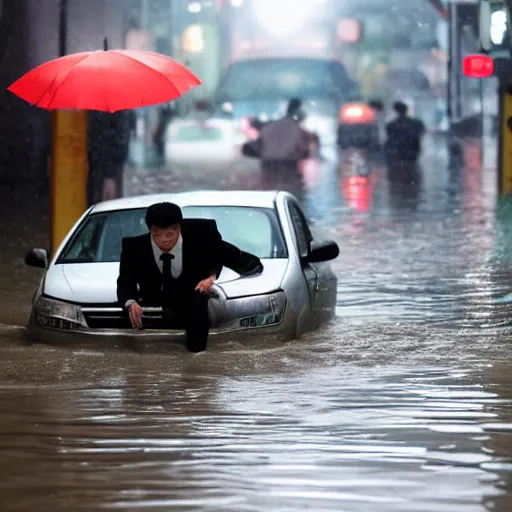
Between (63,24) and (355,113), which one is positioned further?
(355,113)

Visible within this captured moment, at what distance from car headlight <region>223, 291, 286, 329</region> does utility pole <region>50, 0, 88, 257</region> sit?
Answer: 4531 millimetres

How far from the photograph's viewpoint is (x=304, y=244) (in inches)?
460

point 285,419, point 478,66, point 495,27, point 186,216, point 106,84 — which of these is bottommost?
point 285,419

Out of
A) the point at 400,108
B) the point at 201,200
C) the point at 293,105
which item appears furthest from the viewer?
the point at 400,108

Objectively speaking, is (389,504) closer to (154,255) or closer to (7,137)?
(154,255)

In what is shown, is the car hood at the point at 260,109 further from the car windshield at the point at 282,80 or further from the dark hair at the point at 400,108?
the dark hair at the point at 400,108

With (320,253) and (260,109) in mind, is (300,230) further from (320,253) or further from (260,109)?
(260,109)

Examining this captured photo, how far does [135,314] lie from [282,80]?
31.8 meters

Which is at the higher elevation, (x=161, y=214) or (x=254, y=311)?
(x=161, y=214)

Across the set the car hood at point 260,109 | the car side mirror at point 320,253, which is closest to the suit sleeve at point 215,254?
the car side mirror at point 320,253

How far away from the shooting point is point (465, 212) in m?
24.2

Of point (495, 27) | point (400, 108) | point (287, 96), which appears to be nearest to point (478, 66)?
point (400, 108)

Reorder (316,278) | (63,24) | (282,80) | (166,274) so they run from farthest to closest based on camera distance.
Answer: (282,80), (63,24), (316,278), (166,274)

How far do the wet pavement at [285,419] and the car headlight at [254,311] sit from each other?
5.2 inches
